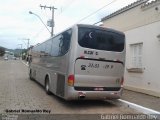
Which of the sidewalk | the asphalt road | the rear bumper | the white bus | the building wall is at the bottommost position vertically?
the asphalt road

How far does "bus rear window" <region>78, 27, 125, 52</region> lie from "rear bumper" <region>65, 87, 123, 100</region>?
168 cm

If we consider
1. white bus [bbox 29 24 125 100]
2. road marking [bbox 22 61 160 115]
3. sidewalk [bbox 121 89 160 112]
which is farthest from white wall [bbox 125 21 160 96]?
white bus [bbox 29 24 125 100]

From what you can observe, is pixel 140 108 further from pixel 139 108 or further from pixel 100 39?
pixel 100 39

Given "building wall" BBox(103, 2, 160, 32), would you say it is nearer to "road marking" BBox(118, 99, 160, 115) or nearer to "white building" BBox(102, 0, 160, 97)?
"white building" BBox(102, 0, 160, 97)

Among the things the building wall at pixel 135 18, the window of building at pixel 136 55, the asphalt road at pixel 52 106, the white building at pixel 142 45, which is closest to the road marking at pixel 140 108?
the asphalt road at pixel 52 106

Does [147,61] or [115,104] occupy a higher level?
[147,61]

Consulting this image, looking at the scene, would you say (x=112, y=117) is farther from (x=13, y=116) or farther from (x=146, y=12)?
(x=146, y=12)

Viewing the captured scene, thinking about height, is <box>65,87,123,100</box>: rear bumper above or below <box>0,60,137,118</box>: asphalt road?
above

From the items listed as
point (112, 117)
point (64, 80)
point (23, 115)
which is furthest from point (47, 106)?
point (112, 117)

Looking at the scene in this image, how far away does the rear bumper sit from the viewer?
10656 millimetres

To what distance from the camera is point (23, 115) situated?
30.6ft

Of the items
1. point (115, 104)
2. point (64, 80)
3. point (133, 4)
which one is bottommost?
point (115, 104)

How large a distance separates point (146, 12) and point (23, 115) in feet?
29.2

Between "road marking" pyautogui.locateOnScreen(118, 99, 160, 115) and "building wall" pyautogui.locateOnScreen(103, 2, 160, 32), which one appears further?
"building wall" pyautogui.locateOnScreen(103, 2, 160, 32)
